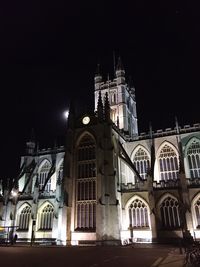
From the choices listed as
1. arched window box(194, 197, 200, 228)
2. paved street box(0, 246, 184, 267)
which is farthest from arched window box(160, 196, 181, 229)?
paved street box(0, 246, 184, 267)

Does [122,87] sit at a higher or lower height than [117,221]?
higher

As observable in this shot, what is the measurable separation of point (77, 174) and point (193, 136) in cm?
1926

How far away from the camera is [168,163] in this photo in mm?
40219

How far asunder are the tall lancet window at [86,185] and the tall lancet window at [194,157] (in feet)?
49.7

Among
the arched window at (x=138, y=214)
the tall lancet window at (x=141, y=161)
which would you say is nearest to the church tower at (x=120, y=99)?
the tall lancet window at (x=141, y=161)

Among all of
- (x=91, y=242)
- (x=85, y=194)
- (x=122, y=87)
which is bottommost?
(x=91, y=242)

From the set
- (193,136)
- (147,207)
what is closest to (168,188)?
(147,207)

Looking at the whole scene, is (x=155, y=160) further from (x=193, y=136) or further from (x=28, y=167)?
(x=28, y=167)

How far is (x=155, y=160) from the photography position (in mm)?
40438

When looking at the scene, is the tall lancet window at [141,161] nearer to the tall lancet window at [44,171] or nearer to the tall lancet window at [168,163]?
the tall lancet window at [168,163]

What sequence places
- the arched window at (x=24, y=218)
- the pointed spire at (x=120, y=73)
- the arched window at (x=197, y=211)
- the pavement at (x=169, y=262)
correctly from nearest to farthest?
1. the pavement at (x=169, y=262)
2. the arched window at (x=197, y=211)
3. the arched window at (x=24, y=218)
4. the pointed spire at (x=120, y=73)

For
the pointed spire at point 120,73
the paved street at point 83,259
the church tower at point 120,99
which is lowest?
the paved street at point 83,259

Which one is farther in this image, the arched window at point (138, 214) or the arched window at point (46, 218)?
the arched window at point (46, 218)

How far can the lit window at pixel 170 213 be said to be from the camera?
32.2m
